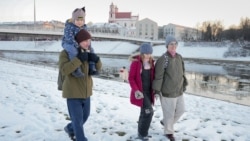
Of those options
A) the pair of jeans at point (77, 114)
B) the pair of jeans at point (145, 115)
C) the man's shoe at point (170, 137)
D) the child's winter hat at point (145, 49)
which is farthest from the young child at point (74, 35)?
the man's shoe at point (170, 137)

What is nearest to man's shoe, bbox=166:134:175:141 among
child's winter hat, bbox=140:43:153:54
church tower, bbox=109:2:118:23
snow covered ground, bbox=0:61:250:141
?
snow covered ground, bbox=0:61:250:141

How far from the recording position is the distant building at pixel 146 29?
335 feet

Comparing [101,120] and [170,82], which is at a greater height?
[170,82]

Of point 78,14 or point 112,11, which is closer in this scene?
point 78,14

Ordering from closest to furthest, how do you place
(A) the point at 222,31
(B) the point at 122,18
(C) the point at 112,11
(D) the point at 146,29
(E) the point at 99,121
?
(E) the point at 99,121
(A) the point at 222,31
(D) the point at 146,29
(B) the point at 122,18
(C) the point at 112,11

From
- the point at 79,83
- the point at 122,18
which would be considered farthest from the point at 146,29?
the point at 79,83

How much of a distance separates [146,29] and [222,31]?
3485 centimetres

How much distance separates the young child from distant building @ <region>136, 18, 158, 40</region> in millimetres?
99259

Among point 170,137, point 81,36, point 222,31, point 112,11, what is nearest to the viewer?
point 81,36

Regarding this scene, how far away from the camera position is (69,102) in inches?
143

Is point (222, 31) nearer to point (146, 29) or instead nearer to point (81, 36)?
point (146, 29)

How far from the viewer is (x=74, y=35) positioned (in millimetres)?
3580

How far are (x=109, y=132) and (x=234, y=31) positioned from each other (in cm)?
6815

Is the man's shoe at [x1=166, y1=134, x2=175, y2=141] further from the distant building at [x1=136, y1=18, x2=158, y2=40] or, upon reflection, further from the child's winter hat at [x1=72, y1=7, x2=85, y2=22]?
the distant building at [x1=136, y1=18, x2=158, y2=40]
